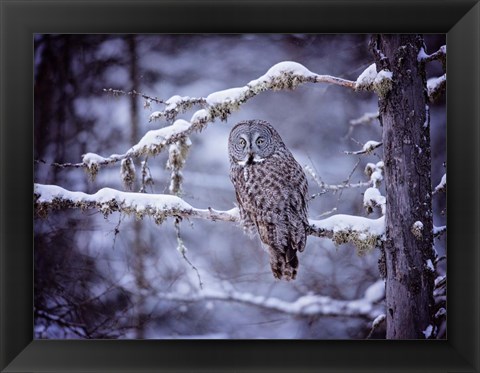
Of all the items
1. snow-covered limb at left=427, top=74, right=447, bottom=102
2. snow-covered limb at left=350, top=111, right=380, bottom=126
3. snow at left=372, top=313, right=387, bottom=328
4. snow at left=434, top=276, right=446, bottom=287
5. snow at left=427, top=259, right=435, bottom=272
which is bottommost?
snow at left=372, top=313, right=387, bottom=328

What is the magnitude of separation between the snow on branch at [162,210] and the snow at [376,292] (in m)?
0.20

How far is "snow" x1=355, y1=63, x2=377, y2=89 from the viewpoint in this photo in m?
2.56

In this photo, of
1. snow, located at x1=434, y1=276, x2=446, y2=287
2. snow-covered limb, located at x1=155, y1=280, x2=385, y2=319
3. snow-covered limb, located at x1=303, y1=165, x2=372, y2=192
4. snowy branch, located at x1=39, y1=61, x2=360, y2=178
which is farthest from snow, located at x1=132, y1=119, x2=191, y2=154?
snow, located at x1=434, y1=276, x2=446, y2=287

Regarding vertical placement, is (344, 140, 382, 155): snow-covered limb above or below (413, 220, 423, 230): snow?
above

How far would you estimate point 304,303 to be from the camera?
2.59 meters

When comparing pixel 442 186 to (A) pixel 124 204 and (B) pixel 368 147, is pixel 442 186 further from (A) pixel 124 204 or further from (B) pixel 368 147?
(A) pixel 124 204

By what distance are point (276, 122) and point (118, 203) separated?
3.11ft

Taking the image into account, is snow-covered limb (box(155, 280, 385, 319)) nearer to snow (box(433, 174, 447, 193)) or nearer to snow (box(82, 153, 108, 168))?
snow (box(433, 174, 447, 193))

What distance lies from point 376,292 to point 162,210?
122 centimetres

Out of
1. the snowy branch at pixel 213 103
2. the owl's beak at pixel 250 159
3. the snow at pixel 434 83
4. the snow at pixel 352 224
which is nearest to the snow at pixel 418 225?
the snow at pixel 352 224

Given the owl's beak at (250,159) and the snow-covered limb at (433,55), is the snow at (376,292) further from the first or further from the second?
the snow-covered limb at (433,55)

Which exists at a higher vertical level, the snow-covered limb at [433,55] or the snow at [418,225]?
the snow-covered limb at [433,55]

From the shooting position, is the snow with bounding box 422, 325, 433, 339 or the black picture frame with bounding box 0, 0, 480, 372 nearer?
the black picture frame with bounding box 0, 0, 480, 372

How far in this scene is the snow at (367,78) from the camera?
256cm
